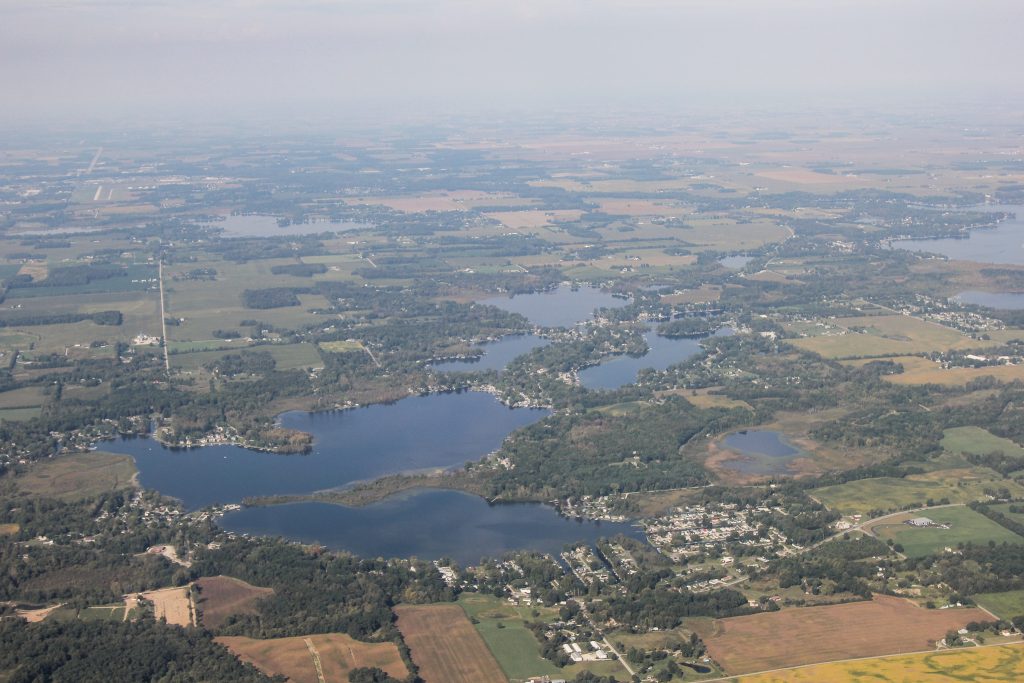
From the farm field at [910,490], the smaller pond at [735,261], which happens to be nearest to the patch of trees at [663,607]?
the farm field at [910,490]

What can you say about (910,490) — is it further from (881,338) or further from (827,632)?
(881,338)

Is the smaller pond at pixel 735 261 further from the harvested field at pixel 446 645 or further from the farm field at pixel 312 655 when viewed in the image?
the farm field at pixel 312 655

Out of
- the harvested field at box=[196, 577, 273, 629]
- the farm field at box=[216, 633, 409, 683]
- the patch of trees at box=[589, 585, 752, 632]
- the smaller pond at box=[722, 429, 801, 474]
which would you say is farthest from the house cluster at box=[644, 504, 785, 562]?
the harvested field at box=[196, 577, 273, 629]

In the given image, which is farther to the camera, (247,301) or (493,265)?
(493,265)

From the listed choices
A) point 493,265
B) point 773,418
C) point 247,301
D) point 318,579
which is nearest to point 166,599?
point 318,579

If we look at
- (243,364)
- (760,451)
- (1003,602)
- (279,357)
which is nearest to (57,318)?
(243,364)

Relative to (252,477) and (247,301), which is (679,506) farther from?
(247,301)

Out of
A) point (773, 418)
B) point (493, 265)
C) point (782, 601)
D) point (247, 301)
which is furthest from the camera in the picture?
point (493, 265)
